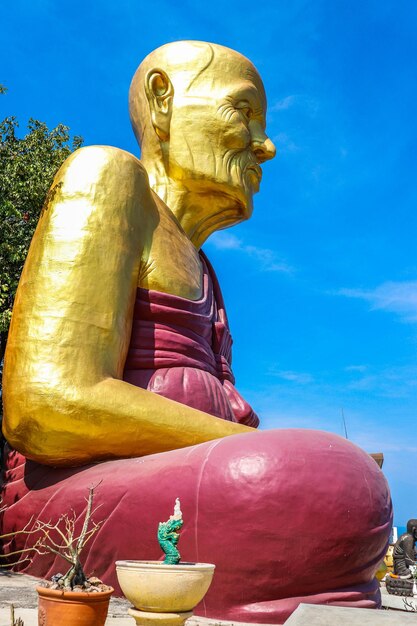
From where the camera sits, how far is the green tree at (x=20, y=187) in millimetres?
8820

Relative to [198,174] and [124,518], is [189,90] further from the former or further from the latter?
[124,518]

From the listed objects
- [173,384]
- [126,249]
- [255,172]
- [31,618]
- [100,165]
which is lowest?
[31,618]

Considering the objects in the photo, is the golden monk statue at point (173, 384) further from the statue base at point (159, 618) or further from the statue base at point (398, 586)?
the statue base at point (398, 586)

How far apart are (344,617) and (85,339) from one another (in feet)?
9.86

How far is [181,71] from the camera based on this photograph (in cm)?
753

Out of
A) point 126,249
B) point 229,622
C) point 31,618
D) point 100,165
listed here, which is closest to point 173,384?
point 126,249

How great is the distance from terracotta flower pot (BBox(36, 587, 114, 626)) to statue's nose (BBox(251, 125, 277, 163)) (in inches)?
220

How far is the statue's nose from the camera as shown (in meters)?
7.57

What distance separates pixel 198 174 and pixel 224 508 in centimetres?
413

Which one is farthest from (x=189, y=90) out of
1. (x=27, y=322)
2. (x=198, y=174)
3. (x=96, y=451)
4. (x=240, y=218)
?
(x=96, y=451)

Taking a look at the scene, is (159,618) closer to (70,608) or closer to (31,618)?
(70,608)

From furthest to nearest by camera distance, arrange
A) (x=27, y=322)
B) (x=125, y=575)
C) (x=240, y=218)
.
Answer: (x=240, y=218), (x=27, y=322), (x=125, y=575)

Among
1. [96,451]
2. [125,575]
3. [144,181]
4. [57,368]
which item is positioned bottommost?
[125,575]

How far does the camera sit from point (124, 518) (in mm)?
4602
